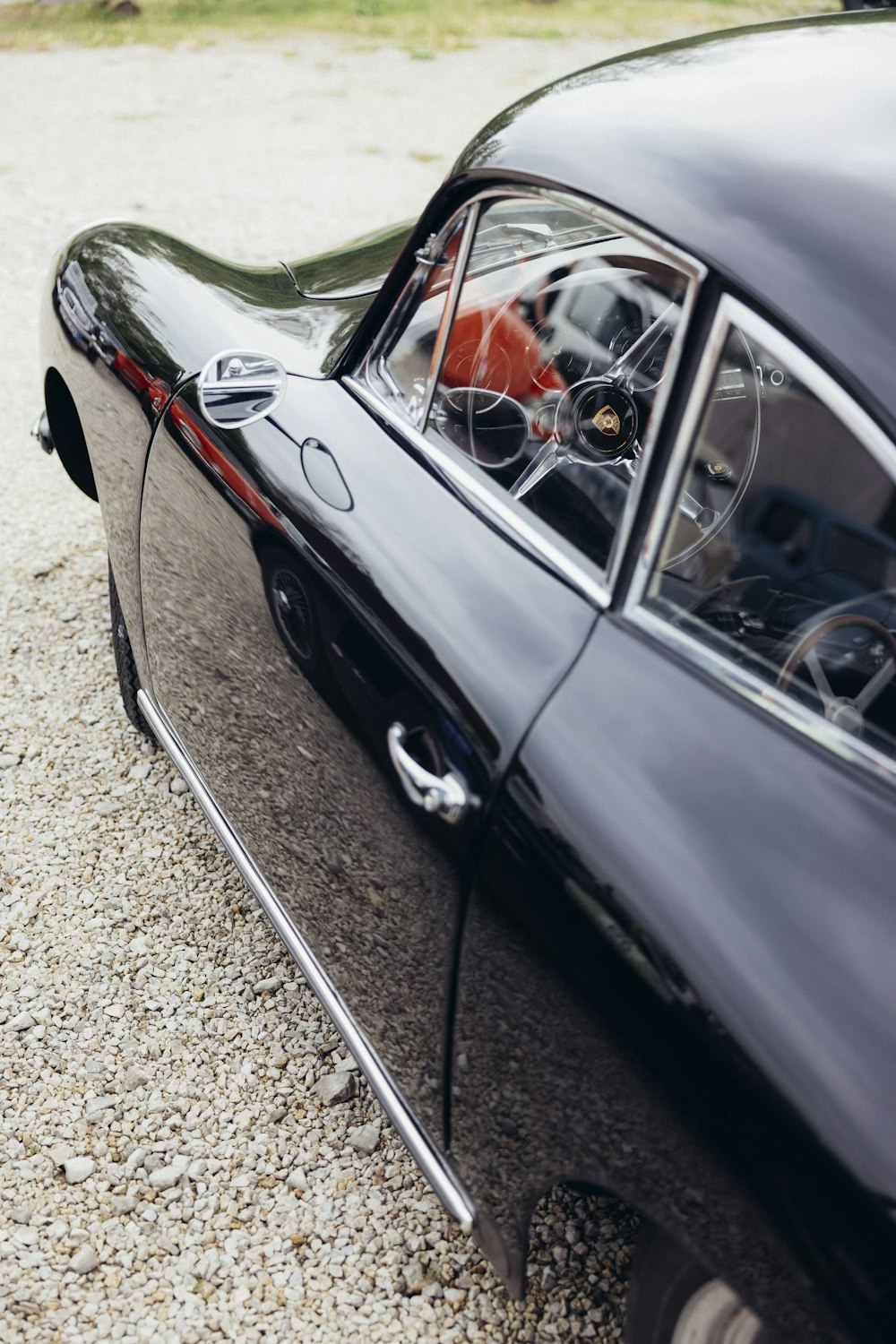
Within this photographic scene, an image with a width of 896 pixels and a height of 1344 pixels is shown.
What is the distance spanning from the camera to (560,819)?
1311mm

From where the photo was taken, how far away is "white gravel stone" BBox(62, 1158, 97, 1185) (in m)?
2.06

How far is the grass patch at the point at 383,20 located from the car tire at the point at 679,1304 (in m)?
11.7

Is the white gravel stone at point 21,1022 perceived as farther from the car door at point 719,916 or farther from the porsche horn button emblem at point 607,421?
the porsche horn button emblem at point 607,421

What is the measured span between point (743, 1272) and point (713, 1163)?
11 cm

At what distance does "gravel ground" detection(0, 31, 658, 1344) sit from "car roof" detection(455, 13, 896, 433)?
5.18ft

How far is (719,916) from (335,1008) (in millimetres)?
952

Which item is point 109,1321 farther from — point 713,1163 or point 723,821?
point 723,821

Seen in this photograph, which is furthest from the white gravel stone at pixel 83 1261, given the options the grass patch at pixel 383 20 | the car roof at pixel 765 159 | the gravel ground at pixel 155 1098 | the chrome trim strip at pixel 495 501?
the grass patch at pixel 383 20

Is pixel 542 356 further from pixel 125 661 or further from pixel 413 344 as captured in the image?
pixel 125 661

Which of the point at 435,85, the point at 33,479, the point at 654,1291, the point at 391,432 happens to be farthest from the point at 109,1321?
the point at 435,85

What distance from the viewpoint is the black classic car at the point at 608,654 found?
1.14 meters

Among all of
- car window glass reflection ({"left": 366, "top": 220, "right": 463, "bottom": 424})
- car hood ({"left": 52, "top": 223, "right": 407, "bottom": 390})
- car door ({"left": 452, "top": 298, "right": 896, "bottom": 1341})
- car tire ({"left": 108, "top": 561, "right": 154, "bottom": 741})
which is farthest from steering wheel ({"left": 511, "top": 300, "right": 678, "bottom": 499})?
car tire ({"left": 108, "top": 561, "right": 154, "bottom": 741})

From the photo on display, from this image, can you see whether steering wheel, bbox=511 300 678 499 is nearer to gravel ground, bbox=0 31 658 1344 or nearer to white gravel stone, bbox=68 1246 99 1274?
gravel ground, bbox=0 31 658 1344

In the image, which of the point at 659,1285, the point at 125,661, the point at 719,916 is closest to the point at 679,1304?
the point at 659,1285
